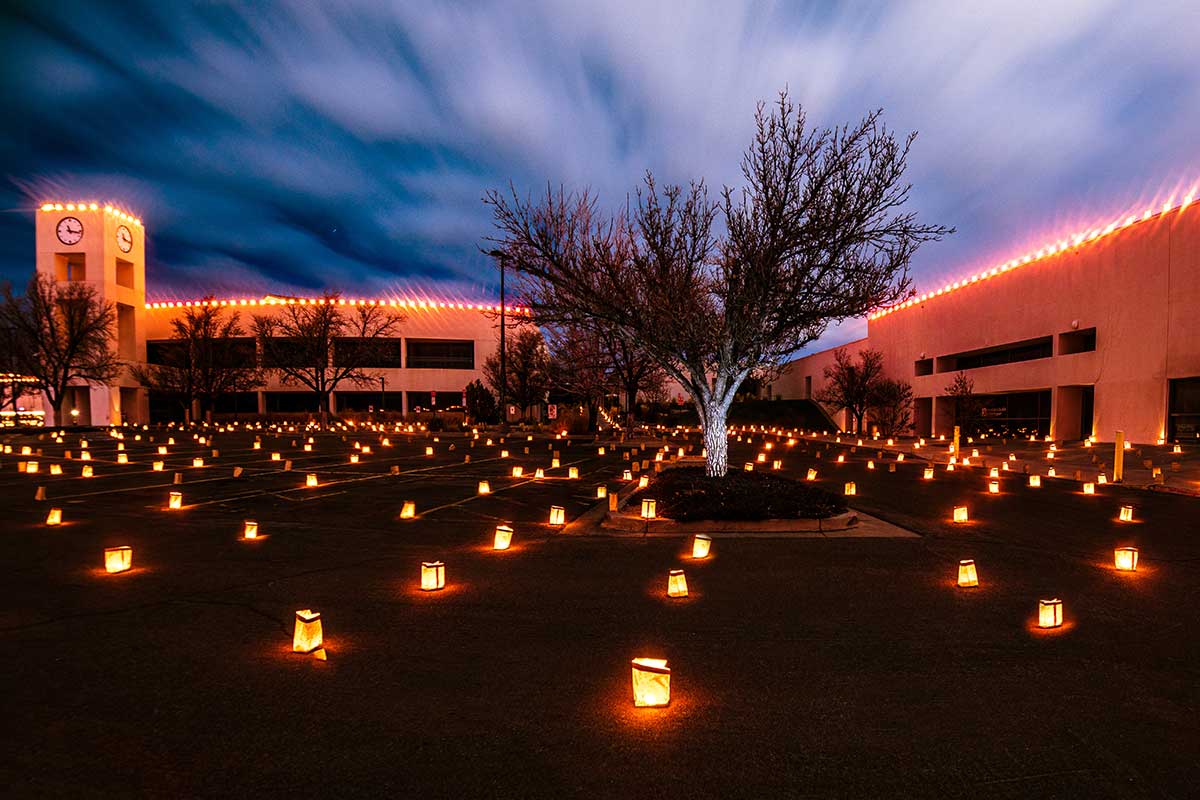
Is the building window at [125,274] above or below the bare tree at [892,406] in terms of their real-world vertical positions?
above

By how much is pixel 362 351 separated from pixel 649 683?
52.2 meters

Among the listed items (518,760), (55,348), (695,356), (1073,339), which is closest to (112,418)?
(55,348)

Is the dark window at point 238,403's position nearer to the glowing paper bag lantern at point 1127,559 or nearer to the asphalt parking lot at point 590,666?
the asphalt parking lot at point 590,666

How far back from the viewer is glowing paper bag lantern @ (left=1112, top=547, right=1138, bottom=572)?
6.92 m

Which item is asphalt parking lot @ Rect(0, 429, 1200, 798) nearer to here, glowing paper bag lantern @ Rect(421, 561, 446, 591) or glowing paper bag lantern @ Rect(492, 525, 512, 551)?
glowing paper bag lantern @ Rect(421, 561, 446, 591)

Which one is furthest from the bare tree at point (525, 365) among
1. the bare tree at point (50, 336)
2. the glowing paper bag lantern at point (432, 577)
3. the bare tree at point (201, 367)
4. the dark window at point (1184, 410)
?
the glowing paper bag lantern at point (432, 577)

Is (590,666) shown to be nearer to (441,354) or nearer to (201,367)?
(201,367)

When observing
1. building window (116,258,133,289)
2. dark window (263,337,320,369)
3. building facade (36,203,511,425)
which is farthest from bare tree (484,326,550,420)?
building window (116,258,133,289)

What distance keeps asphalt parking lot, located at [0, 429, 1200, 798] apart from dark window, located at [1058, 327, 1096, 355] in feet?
89.4

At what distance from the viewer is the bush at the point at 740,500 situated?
9.05 metres

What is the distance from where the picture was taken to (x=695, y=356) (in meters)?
11.3

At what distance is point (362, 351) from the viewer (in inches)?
2014

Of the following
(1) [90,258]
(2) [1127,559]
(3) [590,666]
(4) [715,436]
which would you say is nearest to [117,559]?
(3) [590,666]

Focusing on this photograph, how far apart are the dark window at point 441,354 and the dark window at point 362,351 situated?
12.1ft
